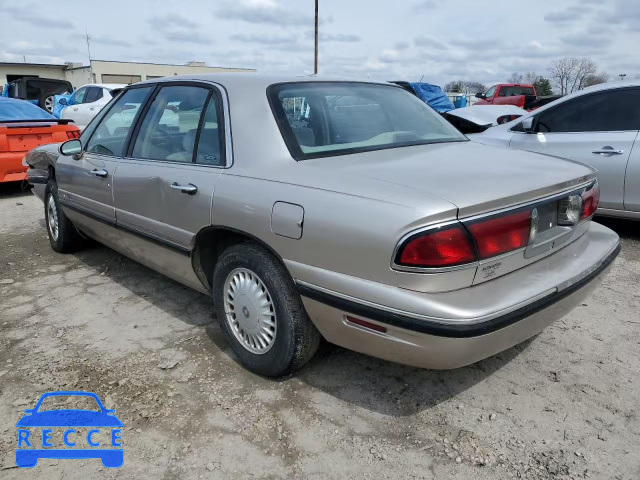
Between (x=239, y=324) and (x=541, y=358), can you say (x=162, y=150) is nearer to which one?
(x=239, y=324)

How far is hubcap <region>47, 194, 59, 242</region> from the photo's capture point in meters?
4.67

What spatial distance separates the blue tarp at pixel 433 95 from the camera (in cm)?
1483

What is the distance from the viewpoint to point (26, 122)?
282 inches

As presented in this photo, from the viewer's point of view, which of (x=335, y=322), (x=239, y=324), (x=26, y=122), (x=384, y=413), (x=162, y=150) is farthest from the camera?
(x=26, y=122)

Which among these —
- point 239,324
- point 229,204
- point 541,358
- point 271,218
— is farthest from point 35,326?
point 541,358

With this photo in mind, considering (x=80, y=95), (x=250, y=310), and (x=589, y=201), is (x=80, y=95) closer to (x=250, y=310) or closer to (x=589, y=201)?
(x=250, y=310)

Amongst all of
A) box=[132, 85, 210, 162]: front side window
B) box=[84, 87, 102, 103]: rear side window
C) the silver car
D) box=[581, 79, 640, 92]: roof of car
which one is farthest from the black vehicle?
box=[581, 79, 640, 92]: roof of car

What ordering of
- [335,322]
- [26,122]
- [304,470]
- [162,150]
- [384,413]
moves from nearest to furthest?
[304,470] < [335,322] < [384,413] < [162,150] < [26,122]

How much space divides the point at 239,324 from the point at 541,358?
5.47 feet

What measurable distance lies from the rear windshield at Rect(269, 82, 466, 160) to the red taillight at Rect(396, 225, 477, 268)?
0.79 metres

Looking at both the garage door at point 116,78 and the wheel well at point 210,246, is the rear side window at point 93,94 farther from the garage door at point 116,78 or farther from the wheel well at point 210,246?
the garage door at point 116,78

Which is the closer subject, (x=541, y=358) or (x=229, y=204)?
(x=229, y=204)

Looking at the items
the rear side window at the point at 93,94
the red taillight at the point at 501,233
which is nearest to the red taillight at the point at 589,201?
the red taillight at the point at 501,233

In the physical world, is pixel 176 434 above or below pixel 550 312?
below
